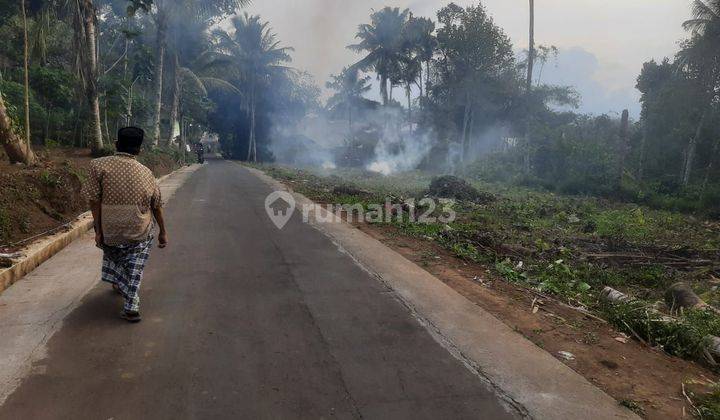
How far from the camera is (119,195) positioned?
4.14m

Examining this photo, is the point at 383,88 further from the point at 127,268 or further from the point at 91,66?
the point at 127,268

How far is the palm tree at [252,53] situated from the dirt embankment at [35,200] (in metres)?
31.5

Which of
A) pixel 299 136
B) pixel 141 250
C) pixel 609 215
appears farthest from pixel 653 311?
pixel 299 136

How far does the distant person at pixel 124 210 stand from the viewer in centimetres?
411

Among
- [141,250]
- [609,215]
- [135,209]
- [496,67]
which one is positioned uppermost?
[496,67]

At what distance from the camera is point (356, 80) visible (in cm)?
4547

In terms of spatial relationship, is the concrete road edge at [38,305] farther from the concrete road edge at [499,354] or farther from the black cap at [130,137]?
the concrete road edge at [499,354]

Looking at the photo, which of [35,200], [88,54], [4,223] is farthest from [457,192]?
[4,223]

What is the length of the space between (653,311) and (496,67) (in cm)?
3098

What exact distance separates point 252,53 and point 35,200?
36.4 meters

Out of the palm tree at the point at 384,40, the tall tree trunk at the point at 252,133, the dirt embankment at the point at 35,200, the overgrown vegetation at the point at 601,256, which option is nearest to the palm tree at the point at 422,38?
the palm tree at the point at 384,40

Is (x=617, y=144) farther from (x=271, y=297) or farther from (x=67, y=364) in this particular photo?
(x=67, y=364)

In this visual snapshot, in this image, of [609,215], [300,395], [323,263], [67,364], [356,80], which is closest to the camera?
[300,395]

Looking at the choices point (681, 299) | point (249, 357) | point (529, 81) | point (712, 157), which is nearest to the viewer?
point (249, 357)
